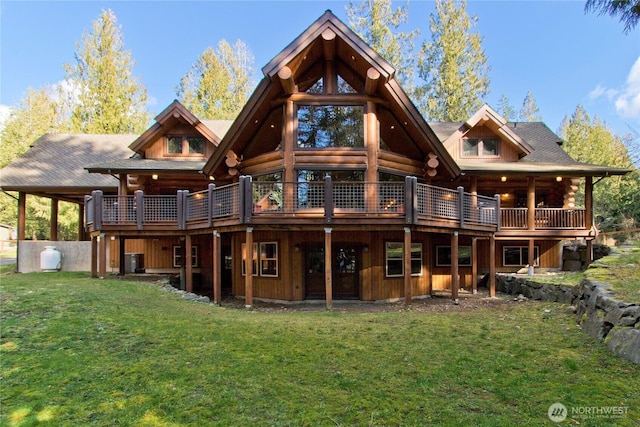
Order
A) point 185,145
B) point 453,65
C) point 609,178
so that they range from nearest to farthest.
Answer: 1. point 185,145
2. point 609,178
3. point 453,65

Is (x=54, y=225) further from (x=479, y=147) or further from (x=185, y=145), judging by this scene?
(x=479, y=147)

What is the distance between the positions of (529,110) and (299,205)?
4022 centimetres

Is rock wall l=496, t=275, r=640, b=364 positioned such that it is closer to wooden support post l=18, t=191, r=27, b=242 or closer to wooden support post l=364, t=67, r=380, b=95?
wooden support post l=364, t=67, r=380, b=95

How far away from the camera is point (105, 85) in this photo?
31.1 meters

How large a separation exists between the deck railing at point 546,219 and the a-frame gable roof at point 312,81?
4.15m

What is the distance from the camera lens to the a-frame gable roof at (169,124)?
1723 centimetres

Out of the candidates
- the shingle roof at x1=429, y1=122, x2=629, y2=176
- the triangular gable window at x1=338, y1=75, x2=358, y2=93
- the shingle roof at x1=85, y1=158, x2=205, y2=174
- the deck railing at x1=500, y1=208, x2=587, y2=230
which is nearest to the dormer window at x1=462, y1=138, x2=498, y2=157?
the shingle roof at x1=429, y1=122, x2=629, y2=176

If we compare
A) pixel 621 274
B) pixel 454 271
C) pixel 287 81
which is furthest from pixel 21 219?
pixel 621 274

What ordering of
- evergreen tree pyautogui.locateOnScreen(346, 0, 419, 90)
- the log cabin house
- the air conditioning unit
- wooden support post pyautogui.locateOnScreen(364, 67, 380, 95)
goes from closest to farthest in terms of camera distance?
the log cabin house → wooden support post pyautogui.locateOnScreen(364, 67, 380, 95) → the air conditioning unit → evergreen tree pyautogui.locateOnScreen(346, 0, 419, 90)

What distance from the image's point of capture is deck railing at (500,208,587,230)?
54.3 ft

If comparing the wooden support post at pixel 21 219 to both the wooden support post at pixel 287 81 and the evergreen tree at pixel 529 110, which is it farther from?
the evergreen tree at pixel 529 110

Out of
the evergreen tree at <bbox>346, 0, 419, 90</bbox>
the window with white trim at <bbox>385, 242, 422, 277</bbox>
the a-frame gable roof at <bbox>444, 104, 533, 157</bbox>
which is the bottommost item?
the window with white trim at <bbox>385, 242, 422, 277</bbox>

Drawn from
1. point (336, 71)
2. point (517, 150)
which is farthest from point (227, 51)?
point (517, 150)

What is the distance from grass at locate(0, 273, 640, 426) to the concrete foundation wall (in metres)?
11.7
